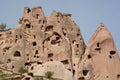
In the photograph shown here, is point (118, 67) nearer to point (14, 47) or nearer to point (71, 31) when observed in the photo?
point (71, 31)

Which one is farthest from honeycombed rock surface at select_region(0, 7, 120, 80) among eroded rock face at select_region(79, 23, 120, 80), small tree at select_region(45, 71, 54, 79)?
small tree at select_region(45, 71, 54, 79)

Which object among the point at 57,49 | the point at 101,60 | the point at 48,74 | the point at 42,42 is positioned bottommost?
the point at 48,74

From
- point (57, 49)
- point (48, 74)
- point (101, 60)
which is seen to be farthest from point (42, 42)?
point (48, 74)

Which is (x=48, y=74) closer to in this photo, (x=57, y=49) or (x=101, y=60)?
(x=57, y=49)

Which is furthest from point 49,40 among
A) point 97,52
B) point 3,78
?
point 3,78

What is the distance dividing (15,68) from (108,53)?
531 inches

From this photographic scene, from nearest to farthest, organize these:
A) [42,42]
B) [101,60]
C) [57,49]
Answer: [101,60]
[57,49]
[42,42]

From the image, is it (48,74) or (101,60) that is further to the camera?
(101,60)

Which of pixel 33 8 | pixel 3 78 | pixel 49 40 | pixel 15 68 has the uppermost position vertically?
pixel 33 8

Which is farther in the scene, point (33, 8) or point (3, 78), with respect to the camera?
point (33, 8)

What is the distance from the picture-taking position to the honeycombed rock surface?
62500 mm

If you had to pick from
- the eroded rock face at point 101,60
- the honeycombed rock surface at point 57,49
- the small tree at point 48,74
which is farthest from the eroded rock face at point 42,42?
the small tree at point 48,74

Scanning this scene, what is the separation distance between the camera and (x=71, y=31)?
67.9 metres

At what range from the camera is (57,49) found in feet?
214
